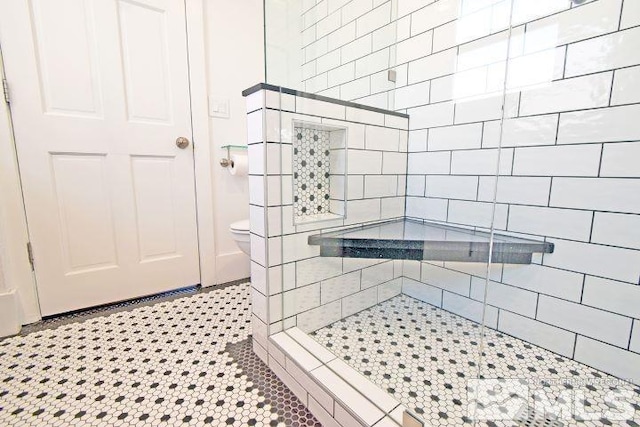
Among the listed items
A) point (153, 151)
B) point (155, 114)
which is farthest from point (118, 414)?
point (155, 114)

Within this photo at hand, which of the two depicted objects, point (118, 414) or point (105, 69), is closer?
point (118, 414)

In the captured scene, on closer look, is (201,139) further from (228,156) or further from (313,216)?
(313,216)

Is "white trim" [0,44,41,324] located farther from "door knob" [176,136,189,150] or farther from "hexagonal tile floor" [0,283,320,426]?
"door knob" [176,136,189,150]

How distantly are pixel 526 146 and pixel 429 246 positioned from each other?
522 mm

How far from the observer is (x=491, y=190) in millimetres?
1198

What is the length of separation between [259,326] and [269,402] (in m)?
0.26

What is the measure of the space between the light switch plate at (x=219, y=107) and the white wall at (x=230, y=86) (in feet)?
0.04

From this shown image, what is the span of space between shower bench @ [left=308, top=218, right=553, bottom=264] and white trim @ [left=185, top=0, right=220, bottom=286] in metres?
0.92

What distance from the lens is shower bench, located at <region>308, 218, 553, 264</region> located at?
3.50 ft

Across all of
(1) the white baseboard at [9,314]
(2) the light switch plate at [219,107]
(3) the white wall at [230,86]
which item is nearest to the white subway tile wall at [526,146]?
(3) the white wall at [230,86]

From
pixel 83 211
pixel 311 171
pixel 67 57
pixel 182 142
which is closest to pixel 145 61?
pixel 67 57

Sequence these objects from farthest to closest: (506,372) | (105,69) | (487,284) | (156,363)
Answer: (105,69) < (487,284) < (156,363) < (506,372)

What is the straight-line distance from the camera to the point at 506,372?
970 millimetres

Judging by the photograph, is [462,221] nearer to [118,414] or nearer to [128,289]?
[118,414]
